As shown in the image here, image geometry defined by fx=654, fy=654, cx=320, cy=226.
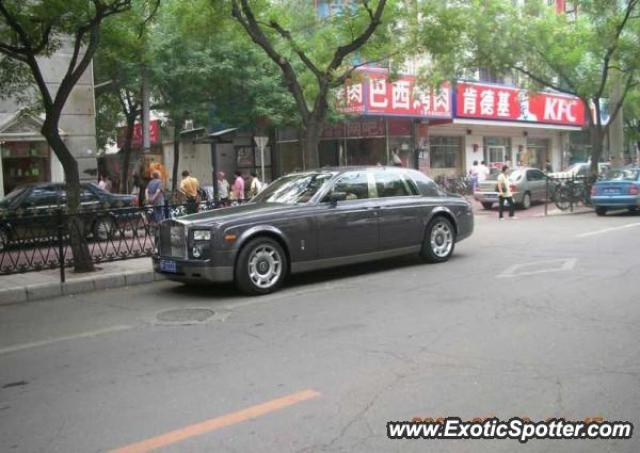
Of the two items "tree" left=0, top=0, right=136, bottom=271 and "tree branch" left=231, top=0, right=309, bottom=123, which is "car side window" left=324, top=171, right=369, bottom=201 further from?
"tree branch" left=231, top=0, right=309, bottom=123

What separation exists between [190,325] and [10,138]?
13409 millimetres

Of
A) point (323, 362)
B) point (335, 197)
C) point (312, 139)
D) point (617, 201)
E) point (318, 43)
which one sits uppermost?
point (318, 43)

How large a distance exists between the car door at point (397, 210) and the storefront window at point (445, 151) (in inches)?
766

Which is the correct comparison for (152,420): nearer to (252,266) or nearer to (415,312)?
(415,312)

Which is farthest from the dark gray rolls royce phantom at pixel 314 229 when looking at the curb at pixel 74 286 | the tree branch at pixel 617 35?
the tree branch at pixel 617 35

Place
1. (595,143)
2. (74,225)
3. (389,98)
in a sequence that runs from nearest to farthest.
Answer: (74,225), (595,143), (389,98)

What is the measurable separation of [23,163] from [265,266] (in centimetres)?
1285

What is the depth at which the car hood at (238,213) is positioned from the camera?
8414mm

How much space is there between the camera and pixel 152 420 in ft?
14.1

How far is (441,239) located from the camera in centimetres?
1087

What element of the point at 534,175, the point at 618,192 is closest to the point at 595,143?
the point at 534,175

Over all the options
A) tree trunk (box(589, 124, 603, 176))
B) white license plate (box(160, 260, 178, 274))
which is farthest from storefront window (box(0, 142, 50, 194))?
tree trunk (box(589, 124, 603, 176))

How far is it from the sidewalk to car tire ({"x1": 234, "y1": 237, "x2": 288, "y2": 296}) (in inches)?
99.5

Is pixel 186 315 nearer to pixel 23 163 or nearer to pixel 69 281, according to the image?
pixel 69 281
